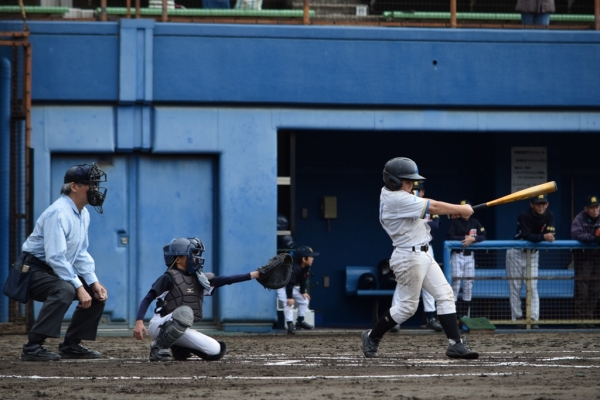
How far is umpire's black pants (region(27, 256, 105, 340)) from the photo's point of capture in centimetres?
923

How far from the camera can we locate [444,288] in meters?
9.27

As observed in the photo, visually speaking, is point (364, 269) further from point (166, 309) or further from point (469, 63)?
point (166, 309)

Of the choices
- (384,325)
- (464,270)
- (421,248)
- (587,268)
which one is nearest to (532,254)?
(587,268)

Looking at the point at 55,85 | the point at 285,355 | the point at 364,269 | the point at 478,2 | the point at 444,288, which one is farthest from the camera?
the point at 364,269

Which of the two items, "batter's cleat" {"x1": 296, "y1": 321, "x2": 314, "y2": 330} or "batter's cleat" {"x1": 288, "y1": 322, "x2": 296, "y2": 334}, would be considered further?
"batter's cleat" {"x1": 296, "y1": 321, "x2": 314, "y2": 330}

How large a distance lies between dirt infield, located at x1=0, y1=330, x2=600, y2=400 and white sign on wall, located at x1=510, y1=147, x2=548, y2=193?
5.25 metres

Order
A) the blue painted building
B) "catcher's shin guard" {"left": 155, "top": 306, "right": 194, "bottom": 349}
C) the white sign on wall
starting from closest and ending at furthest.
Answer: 1. "catcher's shin guard" {"left": 155, "top": 306, "right": 194, "bottom": 349}
2. the blue painted building
3. the white sign on wall

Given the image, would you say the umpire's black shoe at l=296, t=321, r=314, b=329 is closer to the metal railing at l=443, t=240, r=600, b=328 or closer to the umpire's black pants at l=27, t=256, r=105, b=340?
the metal railing at l=443, t=240, r=600, b=328

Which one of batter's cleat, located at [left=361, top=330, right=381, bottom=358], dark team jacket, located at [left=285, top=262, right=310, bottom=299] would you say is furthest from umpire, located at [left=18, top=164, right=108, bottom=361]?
dark team jacket, located at [left=285, top=262, right=310, bottom=299]

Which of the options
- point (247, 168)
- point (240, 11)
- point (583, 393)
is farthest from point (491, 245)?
point (583, 393)

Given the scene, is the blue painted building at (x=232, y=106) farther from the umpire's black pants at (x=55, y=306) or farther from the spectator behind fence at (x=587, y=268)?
the umpire's black pants at (x=55, y=306)

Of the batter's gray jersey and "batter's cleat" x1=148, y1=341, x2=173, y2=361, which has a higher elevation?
the batter's gray jersey

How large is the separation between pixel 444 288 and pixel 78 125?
6.14m

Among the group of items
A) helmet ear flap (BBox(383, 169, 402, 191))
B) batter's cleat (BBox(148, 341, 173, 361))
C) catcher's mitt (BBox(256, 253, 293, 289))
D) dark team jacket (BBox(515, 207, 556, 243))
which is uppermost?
helmet ear flap (BBox(383, 169, 402, 191))
